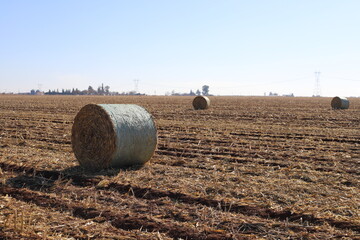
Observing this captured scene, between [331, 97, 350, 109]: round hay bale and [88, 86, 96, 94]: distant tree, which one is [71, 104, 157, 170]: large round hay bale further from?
[88, 86, 96, 94]: distant tree

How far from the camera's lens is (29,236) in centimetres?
467

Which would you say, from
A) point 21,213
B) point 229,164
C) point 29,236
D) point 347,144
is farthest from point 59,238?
point 347,144

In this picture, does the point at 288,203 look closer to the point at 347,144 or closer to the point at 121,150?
the point at 121,150

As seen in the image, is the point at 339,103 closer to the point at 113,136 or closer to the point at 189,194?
the point at 113,136

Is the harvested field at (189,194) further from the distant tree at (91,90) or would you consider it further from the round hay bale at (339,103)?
the distant tree at (91,90)

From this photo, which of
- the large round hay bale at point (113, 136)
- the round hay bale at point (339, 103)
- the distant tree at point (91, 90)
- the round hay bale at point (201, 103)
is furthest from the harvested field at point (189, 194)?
the distant tree at point (91, 90)

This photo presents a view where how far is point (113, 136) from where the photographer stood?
790cm

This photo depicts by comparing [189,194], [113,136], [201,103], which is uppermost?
[201,103]

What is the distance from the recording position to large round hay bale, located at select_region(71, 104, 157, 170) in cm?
801

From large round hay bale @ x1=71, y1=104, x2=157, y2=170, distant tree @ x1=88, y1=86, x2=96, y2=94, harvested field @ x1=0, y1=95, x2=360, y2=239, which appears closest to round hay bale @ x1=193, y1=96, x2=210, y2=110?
harvested field @ x1=0, y1=95, x2=360, y2=239

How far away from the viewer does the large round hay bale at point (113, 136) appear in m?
8.01

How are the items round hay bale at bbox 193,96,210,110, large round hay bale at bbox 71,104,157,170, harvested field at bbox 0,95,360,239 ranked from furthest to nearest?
round hay bale at bbox 193,96,210,110
large round hay bale at bbox 71,104,157,170
harvested field at bbox 0,95,360,239

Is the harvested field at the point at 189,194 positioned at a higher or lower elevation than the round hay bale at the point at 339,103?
lower

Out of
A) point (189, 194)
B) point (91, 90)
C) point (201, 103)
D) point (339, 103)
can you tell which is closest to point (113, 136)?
point (189, 194)
